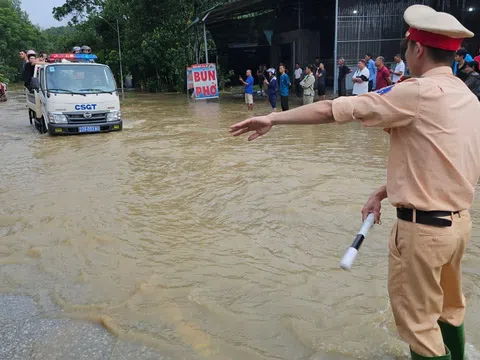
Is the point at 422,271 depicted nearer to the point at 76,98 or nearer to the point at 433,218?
the point at 433,218

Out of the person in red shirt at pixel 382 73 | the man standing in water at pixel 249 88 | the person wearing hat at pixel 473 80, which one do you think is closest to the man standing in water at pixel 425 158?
the person wearing hat at pixel 473 80

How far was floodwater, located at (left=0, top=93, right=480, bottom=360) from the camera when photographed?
3123 mm

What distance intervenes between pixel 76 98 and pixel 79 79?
0.72m

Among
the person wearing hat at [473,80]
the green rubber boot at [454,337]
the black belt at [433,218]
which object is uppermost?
the person wearing hat at [473,80]

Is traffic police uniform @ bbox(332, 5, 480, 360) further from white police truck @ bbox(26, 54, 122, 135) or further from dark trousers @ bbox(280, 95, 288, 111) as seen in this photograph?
dark trousers @ bbox(280, 95, 288, 111)

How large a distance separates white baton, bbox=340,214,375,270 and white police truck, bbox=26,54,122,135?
10104 millimetres

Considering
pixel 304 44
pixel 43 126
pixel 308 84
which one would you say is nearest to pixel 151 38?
pixel 304 44

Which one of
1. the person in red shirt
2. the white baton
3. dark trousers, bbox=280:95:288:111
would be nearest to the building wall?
dark trousers, bbox=280:95:288:111

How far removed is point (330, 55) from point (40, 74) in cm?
1433

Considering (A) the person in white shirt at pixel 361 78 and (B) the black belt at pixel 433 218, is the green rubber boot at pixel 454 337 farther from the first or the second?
(A) the person in white shirt at pixel 361 78

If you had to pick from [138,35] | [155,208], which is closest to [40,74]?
[155,208]

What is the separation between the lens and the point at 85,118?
11.3m

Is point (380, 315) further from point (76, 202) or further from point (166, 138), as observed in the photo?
point (166, 138)

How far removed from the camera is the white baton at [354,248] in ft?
6.33
